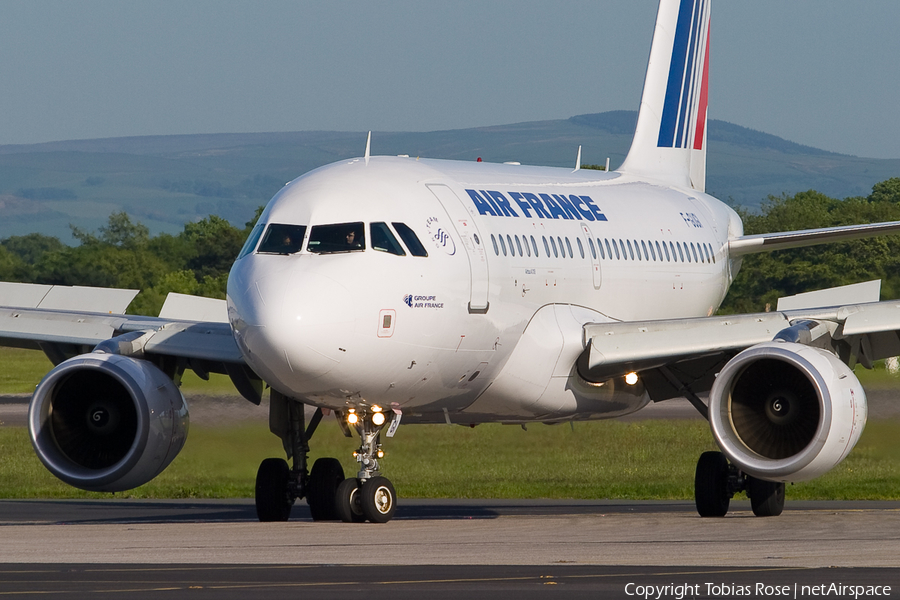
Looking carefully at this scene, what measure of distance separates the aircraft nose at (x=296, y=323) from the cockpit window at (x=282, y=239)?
0.60m

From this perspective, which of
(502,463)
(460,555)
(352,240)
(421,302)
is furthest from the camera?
(502,463)

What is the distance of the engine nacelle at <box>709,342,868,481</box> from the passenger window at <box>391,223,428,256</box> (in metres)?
3.73

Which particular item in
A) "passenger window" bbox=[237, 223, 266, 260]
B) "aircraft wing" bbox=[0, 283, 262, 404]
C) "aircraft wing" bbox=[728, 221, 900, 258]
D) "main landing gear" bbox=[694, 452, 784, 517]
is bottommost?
"main landing gear" bbox=[694, 452, 784, 517]

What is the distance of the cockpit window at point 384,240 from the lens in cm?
1772

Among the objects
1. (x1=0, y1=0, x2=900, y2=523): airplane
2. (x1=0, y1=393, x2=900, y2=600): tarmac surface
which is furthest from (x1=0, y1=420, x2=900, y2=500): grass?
(x1=0, y1=393, x2=900, y2=600): tarmac surface

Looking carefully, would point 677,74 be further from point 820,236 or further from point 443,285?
point 443,285

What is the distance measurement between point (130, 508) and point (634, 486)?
9290 millimetres

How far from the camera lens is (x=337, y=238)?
17625mm

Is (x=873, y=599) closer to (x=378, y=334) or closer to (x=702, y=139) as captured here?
(x=378, y=334)

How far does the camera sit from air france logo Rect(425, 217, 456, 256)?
18.5 meters

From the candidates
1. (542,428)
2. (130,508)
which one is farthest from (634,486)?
(130,508)

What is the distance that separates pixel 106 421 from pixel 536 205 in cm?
628

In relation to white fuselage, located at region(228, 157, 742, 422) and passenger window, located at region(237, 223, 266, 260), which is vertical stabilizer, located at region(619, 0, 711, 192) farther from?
passenger window, located at region(237, 223, 266, 260)

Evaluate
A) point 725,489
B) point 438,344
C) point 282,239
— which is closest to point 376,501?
point 438,344
